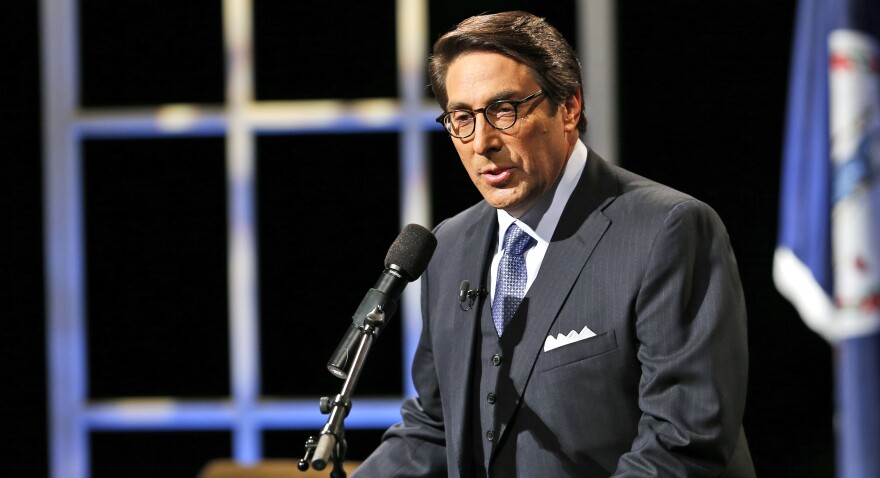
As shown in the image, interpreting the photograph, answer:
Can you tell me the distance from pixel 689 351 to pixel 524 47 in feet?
2.04

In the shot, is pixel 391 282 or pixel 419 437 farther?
pixel 419 437

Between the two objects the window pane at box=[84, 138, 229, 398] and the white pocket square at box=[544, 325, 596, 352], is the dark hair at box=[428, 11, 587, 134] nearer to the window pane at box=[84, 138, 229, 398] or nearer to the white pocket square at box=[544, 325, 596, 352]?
the white pocket square at box=[544, 325, 596, 352]

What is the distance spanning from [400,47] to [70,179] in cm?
125

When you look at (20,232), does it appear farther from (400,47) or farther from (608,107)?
(608,107)

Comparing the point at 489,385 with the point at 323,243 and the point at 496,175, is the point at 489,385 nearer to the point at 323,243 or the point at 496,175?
the point at 496,175

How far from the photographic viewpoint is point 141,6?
3.48 metres

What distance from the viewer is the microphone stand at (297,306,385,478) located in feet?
4.50

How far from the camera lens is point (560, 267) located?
1785mm

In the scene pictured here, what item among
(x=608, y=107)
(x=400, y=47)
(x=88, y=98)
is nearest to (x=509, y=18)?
(x=608, y=107)

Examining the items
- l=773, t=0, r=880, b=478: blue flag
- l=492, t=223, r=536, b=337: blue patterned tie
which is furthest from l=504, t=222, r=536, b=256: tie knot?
l=773, t=0, r=880, b=478: blue flag

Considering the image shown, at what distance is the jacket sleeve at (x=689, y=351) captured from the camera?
1.56 m

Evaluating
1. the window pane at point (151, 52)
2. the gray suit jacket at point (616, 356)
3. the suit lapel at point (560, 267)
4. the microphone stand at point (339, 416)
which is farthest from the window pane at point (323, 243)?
the microphone stand at point (339, 416)

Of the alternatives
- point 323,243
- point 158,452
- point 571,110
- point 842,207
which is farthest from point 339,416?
point 158,452

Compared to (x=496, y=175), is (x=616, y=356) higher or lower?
lower
